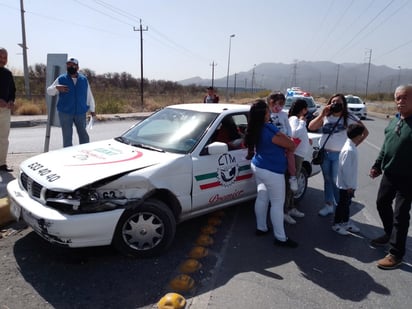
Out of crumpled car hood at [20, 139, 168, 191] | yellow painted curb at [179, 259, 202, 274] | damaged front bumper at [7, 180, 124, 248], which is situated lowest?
yellow painted curb at [179, 259, 202, 274]

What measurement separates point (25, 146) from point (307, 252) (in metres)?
8.38

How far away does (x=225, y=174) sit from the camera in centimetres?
443

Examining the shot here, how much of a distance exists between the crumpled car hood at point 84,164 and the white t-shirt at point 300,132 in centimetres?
175

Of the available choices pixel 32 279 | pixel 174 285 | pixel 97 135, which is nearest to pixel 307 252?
pixel 174 285

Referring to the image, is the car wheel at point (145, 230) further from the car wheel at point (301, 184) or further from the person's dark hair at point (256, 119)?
the car wheel at point (301, 184)

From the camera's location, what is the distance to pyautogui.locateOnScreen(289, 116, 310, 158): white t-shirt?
4707 millimetres

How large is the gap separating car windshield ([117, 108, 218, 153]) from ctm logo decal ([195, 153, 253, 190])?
0.39 meters

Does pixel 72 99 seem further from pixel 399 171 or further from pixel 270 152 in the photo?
pixel 399 171

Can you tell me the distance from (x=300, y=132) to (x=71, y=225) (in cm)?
300

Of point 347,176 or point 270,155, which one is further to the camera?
point 347,176

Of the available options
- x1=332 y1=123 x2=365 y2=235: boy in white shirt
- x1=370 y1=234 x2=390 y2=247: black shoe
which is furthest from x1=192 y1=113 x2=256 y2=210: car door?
x1=370 y1=234 x2=390 y2=247: black shoe

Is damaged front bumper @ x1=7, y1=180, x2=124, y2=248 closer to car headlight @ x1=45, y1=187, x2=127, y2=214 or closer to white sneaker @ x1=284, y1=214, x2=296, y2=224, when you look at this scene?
car headlight @ x1=45, y1=187, x2=127, y2=214

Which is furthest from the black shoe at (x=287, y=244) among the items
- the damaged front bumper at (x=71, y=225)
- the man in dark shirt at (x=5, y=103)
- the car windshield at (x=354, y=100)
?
the car windshield at (x=354, y=100)

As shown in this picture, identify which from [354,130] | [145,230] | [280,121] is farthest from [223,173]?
[354,130]
